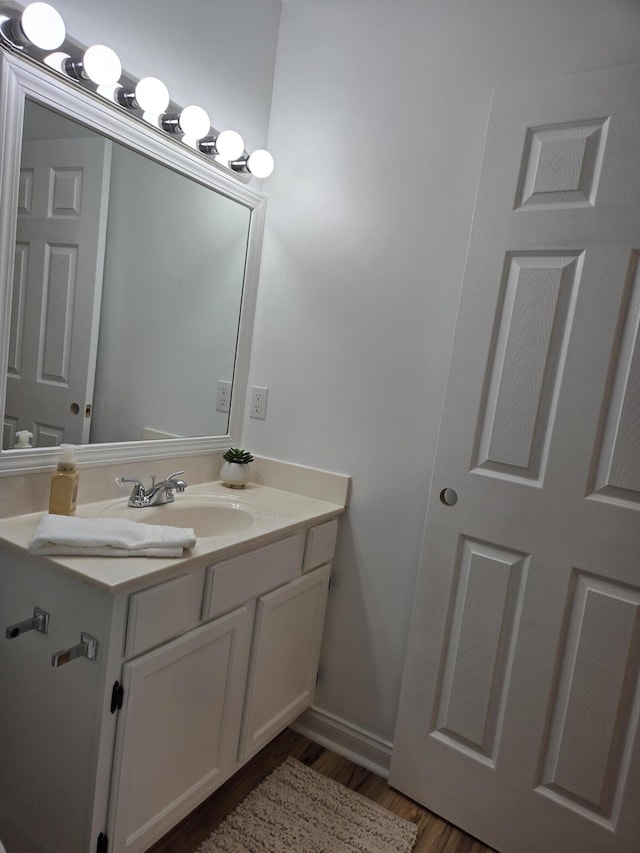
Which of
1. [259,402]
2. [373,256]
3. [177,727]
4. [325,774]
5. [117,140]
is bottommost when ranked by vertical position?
[325,774]

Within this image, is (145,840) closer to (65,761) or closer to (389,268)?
→ (65,761)

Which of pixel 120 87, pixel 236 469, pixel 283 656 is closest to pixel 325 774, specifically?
pixel 283 656

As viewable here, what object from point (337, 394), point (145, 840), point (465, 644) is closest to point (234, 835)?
point (145, 840)

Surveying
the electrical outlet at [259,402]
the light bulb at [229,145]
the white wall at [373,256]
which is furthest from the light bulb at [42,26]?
the electrical outlet at [259,402]

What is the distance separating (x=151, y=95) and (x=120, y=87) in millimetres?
76

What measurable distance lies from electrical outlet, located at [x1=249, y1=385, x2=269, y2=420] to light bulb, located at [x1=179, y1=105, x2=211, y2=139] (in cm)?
83

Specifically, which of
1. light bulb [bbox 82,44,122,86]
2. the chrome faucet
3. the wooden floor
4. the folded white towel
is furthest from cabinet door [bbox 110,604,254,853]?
light bulb [bbox 82,44,122,86]

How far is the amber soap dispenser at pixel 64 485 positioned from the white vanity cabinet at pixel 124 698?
5.9 inches

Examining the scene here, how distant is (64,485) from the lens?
1411 mm

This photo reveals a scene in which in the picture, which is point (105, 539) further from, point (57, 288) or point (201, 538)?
point (57, 288)

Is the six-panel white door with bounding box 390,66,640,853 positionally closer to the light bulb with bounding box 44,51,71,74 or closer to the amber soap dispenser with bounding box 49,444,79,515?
the amber soap dispenser with bounding box 49,444,79,515

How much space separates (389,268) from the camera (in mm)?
1821

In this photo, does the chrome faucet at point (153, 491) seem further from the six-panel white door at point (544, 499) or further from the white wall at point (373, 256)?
the six-panel white door at point (544, 499)

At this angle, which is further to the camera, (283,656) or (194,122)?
(283,656)
